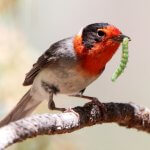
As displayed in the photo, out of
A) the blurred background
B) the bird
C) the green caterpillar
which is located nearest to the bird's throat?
the bird

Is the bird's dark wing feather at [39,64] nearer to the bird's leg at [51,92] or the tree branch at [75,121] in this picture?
the bird's leg at [51,92]

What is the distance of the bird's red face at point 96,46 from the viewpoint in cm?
228

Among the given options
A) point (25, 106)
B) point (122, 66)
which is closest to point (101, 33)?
point (122, 66)

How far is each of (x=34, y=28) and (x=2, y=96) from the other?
1.12 meters

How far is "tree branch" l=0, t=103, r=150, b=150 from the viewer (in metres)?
1.33

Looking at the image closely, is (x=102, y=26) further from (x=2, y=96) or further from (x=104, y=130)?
(x=104, y=130)

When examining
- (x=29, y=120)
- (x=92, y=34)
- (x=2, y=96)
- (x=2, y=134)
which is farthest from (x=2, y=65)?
(x=2, y=134)

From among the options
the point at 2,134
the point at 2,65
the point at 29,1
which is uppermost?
the point at 29,1

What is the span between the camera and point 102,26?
2.32 meters

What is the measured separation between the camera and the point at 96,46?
7.66 feet

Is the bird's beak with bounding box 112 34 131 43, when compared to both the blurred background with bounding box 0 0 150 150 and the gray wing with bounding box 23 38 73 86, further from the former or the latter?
the blurred background with bounding box 0 0 150 150

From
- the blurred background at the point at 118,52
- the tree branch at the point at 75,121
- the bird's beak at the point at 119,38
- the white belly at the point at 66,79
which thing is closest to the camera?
the tree branch at the point at 75,121

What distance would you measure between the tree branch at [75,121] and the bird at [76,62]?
0.26m

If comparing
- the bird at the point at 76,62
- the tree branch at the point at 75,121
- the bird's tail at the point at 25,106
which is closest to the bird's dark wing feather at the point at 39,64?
the bird at the point at 76,62
